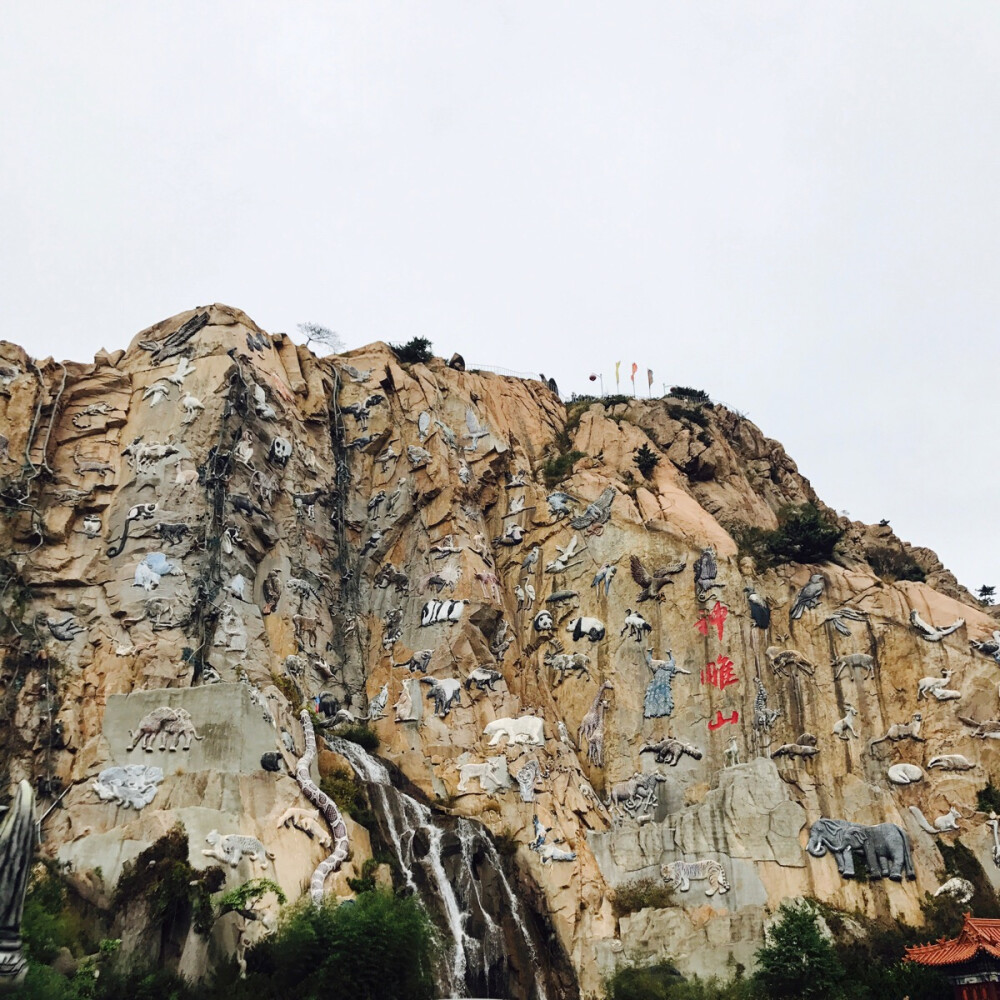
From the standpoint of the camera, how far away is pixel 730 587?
137 feet

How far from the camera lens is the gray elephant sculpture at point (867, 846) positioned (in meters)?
34.6

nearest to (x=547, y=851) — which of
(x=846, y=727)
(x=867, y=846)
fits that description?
(x=867, y=846)

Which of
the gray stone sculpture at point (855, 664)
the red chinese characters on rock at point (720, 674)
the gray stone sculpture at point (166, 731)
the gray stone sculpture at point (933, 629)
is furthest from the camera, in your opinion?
the red chinese characters on rock at point (720, 674)

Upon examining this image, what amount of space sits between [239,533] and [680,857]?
18022 mm

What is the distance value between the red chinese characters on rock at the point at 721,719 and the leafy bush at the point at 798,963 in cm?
765

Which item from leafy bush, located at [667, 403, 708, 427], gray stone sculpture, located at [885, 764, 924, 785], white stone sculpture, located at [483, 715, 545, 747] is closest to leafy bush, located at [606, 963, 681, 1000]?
white stone sculpture, located at [483, 715, 545, 747]

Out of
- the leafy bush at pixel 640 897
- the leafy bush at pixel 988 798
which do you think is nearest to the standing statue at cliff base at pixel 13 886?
the leafy bush at pixel 640 897

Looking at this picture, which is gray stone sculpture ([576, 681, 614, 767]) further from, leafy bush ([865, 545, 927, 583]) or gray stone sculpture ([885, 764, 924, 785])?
leafy bush ([865, 545, 927, 583])

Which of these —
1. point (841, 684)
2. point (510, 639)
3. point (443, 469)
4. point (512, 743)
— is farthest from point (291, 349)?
point (841, 684)

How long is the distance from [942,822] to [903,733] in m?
2.99

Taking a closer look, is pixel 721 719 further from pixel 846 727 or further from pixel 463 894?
pixel 463 894

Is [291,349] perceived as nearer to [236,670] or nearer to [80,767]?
[236,670]

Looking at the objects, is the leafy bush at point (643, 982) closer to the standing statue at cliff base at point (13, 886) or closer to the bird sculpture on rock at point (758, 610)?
the bird sculpture on rock at point (758, 610)

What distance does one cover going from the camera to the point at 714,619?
41312 millimetres
